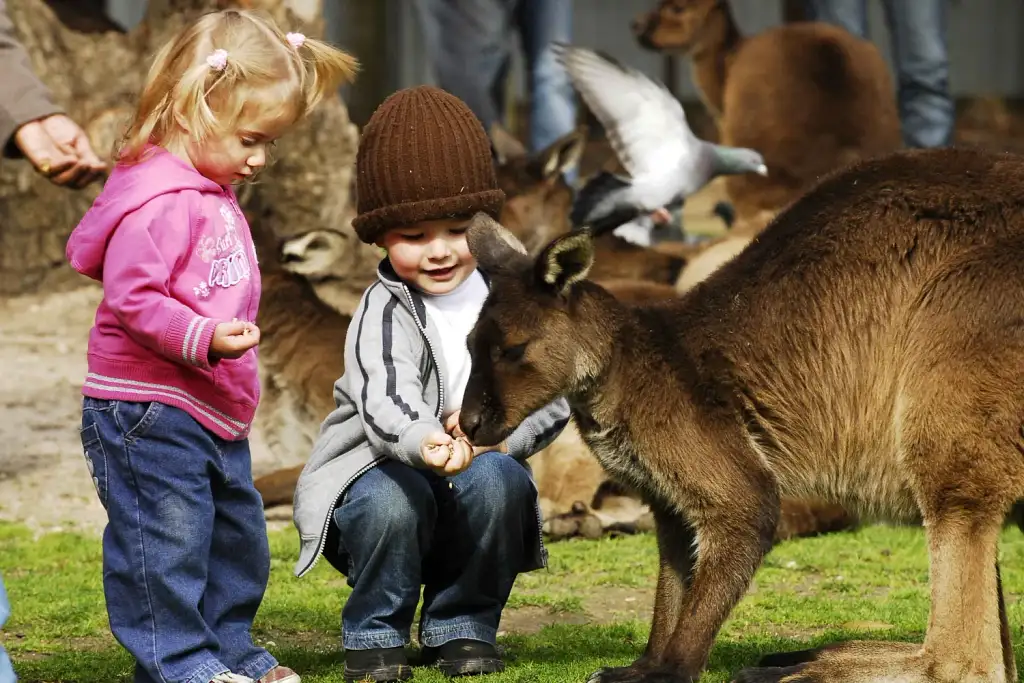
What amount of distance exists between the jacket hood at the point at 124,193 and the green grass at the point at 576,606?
992mm

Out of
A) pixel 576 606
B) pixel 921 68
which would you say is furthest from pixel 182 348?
pixel 921 68

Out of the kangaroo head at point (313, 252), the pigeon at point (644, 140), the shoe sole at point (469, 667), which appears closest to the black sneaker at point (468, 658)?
the shoe sole at point (469, 667)

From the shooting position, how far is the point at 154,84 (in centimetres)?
323

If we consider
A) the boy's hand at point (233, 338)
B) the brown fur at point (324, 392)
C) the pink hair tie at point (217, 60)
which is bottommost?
the brown fur at point (324, 392)

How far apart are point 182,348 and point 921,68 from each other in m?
6.28

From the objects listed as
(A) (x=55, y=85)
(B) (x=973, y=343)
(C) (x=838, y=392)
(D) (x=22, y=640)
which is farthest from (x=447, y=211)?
(A) (x=55, y=85)

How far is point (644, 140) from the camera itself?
7789 mm

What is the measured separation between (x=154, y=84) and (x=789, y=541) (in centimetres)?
287

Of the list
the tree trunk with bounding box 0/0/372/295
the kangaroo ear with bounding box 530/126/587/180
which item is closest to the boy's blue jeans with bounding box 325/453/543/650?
the tree trunk with bounding box 0/0/372/295

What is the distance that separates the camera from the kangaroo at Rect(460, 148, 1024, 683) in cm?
309

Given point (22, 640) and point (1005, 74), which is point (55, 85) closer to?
point (22, 640)

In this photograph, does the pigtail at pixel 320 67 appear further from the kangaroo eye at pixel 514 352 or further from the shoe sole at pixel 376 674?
the shoe sole at pixel 376 674

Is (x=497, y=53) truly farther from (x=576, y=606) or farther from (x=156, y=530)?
(x=156, y=530)

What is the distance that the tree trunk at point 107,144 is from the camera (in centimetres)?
659
